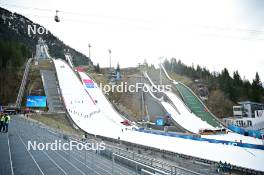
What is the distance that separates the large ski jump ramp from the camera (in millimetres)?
19281

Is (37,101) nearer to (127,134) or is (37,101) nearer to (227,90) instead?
(127,134)

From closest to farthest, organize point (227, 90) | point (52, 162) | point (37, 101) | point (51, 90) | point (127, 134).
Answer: point (52, 162)
point (127, 134)
point (37, 101)
point (51, 90)
point (227, 90)

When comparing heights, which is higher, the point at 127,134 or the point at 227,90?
A: the point at 227,90

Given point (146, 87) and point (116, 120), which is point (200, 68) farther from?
point (116, 120)

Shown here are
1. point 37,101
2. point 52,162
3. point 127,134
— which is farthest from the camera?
point 37,101

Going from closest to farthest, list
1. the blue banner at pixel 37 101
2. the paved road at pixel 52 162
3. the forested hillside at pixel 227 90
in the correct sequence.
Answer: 1. the paved road at pixel 52 162
2. the blue banner at pixel 37 101
3. the forested hillside at pixel 227 90

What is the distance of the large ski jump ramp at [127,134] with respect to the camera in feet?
63.3

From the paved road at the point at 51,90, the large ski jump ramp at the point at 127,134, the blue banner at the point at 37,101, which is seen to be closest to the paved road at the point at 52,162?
the large ski jump ramp at the point at 127,134

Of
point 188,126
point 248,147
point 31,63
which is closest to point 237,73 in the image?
point 188,126

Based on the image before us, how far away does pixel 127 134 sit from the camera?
33.1m

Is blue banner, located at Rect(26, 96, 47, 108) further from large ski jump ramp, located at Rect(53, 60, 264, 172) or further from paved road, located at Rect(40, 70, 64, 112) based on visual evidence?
large ski jump ramp, located at Rect(53, 60, 264, 172)

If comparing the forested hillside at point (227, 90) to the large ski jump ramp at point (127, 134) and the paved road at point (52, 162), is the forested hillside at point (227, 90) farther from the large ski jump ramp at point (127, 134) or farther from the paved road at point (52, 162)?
the paved road at point (52, 162)

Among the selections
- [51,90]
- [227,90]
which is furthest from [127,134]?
[227,90]

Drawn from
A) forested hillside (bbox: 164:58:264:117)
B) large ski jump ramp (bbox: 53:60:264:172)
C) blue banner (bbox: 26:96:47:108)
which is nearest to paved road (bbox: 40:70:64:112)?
large ski jump ramp (bbox: 53:60:264:172)
